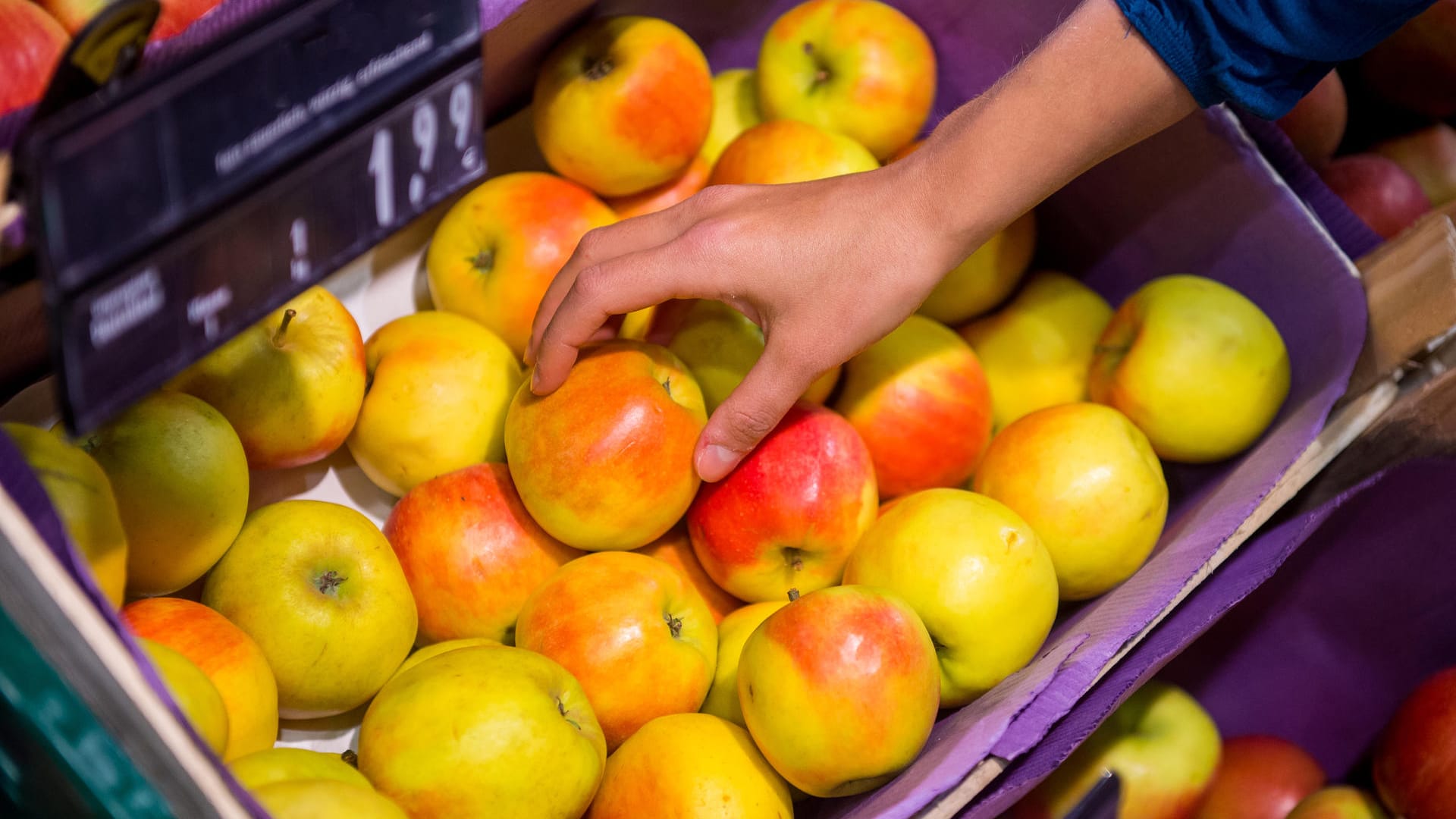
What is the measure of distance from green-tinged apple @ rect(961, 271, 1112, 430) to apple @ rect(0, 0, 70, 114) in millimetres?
1127

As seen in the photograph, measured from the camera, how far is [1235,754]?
5.18 ft

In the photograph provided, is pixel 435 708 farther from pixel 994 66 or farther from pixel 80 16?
pixel 994 66

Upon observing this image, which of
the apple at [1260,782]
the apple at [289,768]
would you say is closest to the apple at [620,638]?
the apple at [289,768]

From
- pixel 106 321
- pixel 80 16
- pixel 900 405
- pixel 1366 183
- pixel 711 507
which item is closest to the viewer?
pixel 106 321

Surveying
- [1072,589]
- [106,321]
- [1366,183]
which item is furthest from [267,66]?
[1366,183]

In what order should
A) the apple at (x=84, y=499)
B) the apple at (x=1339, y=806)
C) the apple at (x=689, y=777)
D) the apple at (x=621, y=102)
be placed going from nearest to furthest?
the apple at (x=84, y=499), the apple at (x=689, y=777), the apple at (x=621, y=102), the apple at (x=1339, y=806)

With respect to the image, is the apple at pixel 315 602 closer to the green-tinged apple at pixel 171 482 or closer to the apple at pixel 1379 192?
the green-tinged apple at pixel 171 482

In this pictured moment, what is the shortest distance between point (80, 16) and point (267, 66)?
0.35 meters

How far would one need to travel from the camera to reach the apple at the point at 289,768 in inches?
31.6

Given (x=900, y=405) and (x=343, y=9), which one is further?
(x=900, y=405)

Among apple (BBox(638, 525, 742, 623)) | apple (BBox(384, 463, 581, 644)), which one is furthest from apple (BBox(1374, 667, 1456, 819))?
apple (BBox(384, 463, 581, 644))

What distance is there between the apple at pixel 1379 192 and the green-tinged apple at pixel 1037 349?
58 cm

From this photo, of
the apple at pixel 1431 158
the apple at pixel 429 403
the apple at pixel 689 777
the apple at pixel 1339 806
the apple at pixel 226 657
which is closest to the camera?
the apple at pixel 226 657

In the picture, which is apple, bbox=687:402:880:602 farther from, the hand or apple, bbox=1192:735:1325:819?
apple, bbox=1192:735:1325:819
